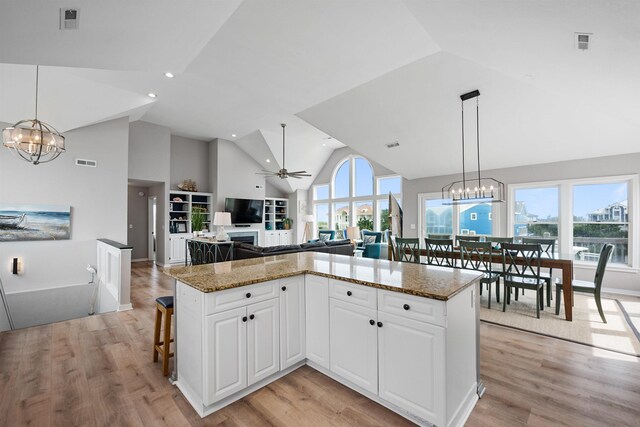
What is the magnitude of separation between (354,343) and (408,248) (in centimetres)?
306

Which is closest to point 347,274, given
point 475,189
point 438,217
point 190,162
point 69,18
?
point 69,18

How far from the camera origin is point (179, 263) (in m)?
8.17

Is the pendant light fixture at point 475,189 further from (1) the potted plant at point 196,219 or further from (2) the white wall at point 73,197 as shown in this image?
(1) the potted plant at point 196,219

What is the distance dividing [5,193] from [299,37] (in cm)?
515

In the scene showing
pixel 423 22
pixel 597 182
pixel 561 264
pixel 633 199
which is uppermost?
pixel 423 22

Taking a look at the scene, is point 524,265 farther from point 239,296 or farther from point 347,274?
point 239,296

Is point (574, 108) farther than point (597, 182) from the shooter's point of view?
No

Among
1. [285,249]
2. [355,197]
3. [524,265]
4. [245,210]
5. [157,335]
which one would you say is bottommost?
[157,335]

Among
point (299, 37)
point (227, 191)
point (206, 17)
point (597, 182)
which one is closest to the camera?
point (206, 17)

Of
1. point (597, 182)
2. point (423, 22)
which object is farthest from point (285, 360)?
point (597, 182)

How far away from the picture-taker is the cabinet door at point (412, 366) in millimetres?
1648

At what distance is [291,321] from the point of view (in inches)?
91.1

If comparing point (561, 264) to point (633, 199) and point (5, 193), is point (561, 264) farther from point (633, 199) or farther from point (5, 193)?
point (5, 193)

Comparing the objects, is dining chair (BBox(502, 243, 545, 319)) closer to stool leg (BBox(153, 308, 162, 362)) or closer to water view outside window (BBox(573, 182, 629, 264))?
water view outside window (BBox(573, 182, 629, 264))
